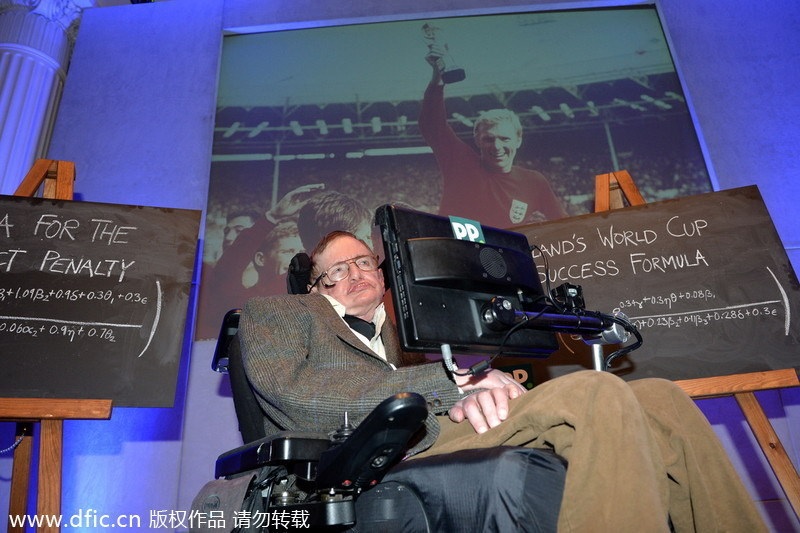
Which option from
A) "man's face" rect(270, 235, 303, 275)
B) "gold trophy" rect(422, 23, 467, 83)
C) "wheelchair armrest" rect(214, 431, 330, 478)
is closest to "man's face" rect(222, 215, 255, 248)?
"man's face" rect(270, 235, 303, 275)

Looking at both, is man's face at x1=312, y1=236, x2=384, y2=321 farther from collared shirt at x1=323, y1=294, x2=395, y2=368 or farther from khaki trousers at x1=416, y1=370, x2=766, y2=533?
khaki trousers at x1=416, y1=370, x2=766, y2=533

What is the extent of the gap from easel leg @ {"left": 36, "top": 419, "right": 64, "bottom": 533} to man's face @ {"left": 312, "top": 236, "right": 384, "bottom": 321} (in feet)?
3.10

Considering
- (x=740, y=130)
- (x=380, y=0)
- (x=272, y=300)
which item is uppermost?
(x=380, y=0)

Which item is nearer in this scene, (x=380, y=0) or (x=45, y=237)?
(x=45, y=237)

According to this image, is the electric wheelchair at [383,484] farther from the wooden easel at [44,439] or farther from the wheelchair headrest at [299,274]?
the wooden easel at [44,439]

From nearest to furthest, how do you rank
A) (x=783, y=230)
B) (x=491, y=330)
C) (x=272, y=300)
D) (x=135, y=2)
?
1. (x=491, y=330)
2. (x=272, y=300)
3. (x=783, y=230)
4. (x=135, y=2)

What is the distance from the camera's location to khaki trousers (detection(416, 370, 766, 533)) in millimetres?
842

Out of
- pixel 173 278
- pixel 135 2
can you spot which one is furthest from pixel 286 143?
pixel 135 2

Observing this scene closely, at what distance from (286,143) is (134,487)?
6.08ft

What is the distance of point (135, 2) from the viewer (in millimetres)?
3875

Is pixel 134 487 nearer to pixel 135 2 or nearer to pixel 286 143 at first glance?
pixel 286 143

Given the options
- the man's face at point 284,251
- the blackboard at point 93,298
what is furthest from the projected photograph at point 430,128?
the blackboard at point 93,298

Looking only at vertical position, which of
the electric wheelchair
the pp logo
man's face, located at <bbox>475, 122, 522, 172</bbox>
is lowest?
the electric wheelchair

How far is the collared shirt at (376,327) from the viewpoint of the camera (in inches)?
70.7
